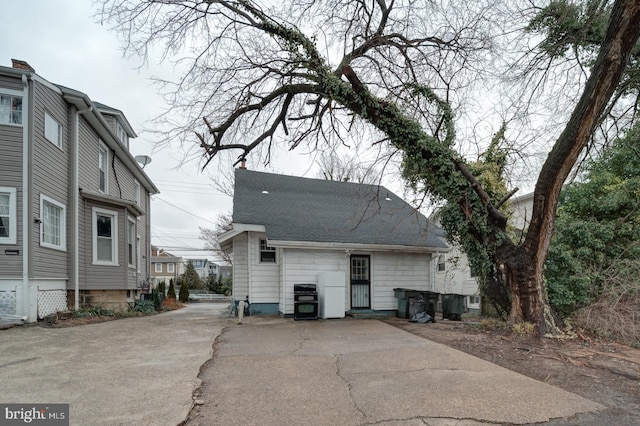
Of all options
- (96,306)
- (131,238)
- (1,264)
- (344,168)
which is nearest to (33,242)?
(1,264)

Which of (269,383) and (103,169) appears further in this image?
(103,169)

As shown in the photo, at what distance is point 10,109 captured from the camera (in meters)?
9.47

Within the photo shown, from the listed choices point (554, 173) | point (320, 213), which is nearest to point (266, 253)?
point (320, 213)

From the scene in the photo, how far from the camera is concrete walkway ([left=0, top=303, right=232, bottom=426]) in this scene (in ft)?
12.3

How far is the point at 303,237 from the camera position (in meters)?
11.2

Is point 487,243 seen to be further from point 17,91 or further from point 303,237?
point 17,91

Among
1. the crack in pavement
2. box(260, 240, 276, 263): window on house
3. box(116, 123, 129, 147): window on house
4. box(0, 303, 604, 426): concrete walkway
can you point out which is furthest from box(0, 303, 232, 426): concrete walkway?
box(116, 123, 129, 147): window on house

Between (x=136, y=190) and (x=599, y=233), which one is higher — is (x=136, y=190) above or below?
above

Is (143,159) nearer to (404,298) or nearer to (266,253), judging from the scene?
(266,253)

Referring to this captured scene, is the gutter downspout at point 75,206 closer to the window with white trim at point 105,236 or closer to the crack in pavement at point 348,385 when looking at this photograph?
the window with white trim at point 105,236

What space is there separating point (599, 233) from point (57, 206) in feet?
47.3

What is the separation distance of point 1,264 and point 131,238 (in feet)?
18.2

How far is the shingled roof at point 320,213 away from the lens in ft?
38.1

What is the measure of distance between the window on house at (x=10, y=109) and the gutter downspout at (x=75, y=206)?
184cm
